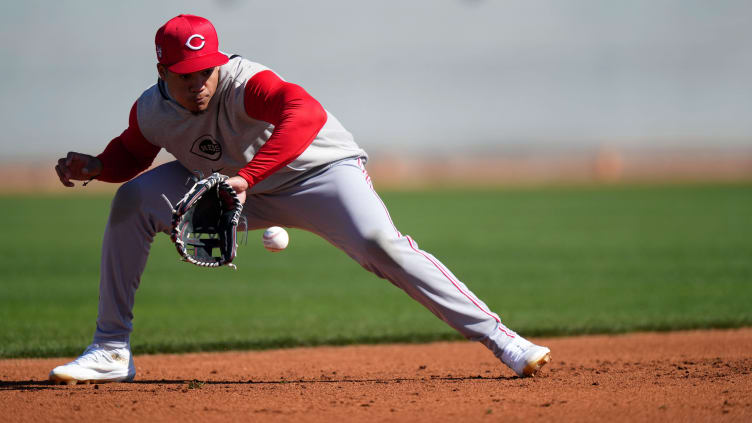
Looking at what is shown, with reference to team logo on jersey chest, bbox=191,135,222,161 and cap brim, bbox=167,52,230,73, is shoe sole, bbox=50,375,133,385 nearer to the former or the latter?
team logo on jersey chest, bbox=191,135,222,161

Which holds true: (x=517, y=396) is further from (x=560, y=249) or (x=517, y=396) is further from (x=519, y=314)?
(x=560, y=249)

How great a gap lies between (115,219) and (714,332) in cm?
448

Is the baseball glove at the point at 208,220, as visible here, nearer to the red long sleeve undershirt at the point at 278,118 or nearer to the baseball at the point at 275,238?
the red long sleeve undershirt at the point at 278,118

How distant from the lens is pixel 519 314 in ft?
24.9

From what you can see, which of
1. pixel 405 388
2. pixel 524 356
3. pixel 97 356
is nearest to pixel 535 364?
pixel 524 356

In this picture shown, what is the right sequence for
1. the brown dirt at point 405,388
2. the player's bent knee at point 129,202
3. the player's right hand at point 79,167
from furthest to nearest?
1. the player's right hand at point 79,167
2. the player's bent knee at point 129,202
3. the brown dirt at point 405,388

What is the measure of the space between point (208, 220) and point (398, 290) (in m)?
5.99

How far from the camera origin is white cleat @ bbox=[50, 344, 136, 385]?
443 cm

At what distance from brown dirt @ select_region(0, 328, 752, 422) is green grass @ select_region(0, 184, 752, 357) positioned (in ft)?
2.97

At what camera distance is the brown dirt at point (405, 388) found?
11.8ft

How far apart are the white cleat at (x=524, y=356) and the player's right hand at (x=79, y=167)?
7.43 ft

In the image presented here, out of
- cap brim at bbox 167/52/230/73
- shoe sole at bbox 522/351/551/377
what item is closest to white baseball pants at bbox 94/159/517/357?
shoe sole at bbox 522/351/551/377

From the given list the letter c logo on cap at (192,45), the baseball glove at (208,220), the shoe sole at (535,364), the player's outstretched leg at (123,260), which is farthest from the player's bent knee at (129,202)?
the shoe sole at (535,364)

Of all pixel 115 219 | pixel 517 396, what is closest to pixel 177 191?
pixel 115 219
